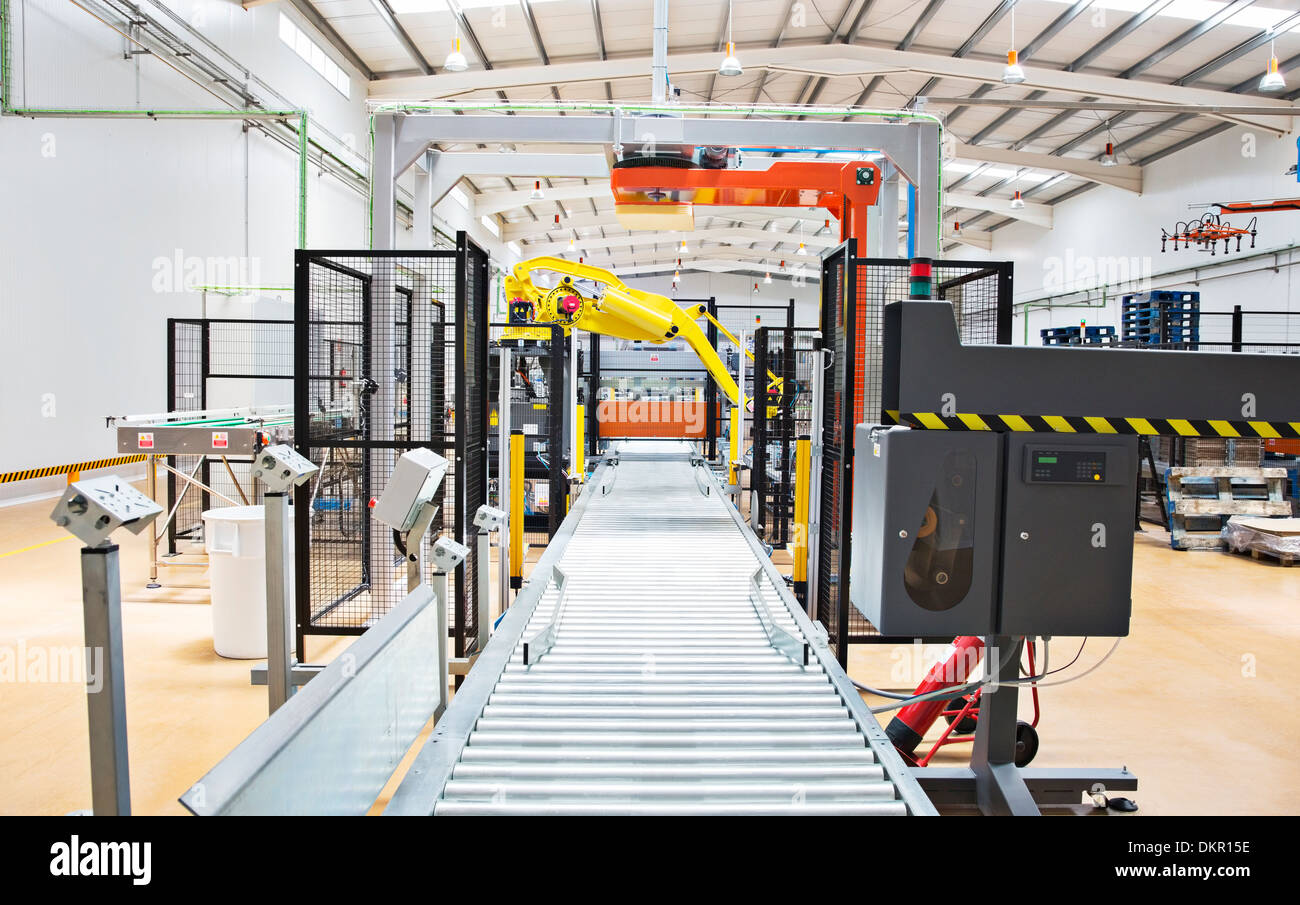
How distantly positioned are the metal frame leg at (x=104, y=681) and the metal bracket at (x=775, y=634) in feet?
7.28

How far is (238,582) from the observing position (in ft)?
16.2

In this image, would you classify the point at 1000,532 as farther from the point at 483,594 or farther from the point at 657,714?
the point at 483,594

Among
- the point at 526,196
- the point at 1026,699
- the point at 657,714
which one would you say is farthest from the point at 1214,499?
the point at 526,196

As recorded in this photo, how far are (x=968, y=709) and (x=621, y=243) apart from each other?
80.5 feet

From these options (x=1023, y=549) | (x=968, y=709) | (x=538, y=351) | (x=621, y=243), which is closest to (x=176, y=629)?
(x=538, y=351)

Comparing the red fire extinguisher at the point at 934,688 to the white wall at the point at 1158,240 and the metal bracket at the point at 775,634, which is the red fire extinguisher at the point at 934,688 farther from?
the white wall at the point at 1158,240

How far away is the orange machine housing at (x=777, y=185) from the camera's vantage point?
5.55 meters

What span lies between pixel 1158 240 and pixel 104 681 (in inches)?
807

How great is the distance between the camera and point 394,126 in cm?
525

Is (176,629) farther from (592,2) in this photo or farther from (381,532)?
(592,2)

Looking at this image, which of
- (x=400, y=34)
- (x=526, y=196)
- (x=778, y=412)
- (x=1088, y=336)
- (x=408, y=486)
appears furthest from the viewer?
(x=526, y=196)

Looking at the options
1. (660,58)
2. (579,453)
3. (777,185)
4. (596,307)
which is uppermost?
(660,58)

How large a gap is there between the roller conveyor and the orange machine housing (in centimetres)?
262

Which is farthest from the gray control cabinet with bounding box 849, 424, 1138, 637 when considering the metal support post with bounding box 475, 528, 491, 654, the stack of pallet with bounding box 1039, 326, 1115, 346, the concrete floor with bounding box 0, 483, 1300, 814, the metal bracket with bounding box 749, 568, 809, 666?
the stack of pallet with bounding box 1039, 326, 1115, 346
